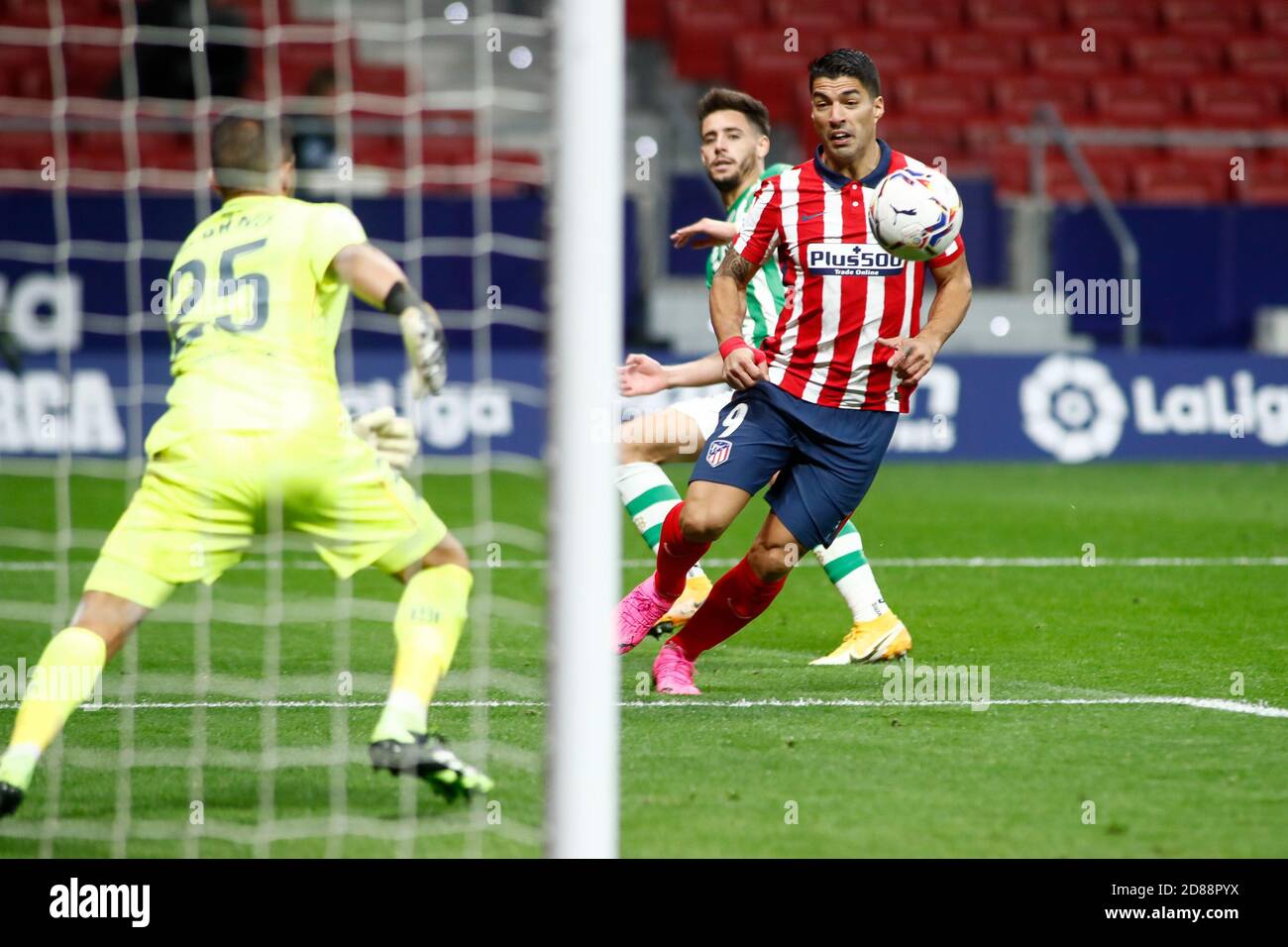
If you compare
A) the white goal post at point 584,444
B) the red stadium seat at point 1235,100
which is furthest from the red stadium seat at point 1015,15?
the white goal post at point 584,444

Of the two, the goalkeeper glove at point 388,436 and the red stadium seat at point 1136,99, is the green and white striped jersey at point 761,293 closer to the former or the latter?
the goalkeeper glove at point 388,436

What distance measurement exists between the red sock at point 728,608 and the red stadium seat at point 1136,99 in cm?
1455

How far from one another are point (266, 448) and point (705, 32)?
51.0 feet

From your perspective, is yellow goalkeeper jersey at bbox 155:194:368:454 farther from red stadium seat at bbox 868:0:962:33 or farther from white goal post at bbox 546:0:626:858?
red stadium seat at bbox 868:0:962:33

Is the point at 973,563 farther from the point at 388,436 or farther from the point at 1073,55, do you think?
the point at 1073,55

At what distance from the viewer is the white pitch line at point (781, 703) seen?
6.03 meters

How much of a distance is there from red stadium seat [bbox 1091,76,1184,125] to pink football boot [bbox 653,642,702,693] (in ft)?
47.8

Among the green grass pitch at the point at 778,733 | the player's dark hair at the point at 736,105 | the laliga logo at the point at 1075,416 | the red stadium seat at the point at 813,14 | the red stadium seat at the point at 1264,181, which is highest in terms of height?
the red stadium seat at the point at 813,14

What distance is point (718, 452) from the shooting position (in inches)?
237

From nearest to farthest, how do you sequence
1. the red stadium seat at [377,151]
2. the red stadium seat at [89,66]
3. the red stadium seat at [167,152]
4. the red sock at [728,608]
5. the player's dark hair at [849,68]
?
the player's dark hair at [849,68]
the red sock at [728,608]
the red stadium seat at [377,151]
the red stadium seat at [167,152]
the red stadium seat at [89,66]

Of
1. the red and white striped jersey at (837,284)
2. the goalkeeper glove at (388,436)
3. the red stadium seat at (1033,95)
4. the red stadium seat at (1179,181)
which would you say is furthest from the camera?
the red stadium seat at (1033,95)

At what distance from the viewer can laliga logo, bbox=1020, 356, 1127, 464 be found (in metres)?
14.9

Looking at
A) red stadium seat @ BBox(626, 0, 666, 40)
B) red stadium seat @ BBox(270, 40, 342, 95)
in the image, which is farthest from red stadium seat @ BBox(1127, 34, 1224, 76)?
red stadium seat @ BBox(270, 40, 342, 95)

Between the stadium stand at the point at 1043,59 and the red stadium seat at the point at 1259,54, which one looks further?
the red stadium seat at the point at 1259,54
